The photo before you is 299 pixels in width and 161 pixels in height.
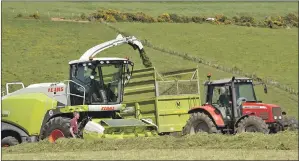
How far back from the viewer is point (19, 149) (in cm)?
1656

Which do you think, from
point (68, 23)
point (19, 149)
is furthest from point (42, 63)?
point (19, 149)

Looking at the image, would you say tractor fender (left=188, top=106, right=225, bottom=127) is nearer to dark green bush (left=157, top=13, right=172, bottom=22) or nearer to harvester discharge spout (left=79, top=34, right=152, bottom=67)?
harvester discharge spout (left=79, top=34, right=152, bottom=67)

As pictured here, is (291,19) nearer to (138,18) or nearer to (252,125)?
(138,18)

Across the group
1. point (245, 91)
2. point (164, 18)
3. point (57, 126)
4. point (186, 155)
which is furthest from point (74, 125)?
point (164, 18)

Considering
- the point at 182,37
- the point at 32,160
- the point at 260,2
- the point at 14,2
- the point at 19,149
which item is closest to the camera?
the point at 32,160

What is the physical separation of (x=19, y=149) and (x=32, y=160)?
387cm

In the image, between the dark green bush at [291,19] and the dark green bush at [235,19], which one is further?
the dark green bush at [291,19]

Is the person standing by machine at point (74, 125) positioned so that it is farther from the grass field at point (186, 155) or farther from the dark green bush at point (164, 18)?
the dark green bush at point (164, 18)

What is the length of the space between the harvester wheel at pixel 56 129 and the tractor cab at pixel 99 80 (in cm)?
107

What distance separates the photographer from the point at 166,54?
5766 cm

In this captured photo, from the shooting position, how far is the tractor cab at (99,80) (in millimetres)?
19625

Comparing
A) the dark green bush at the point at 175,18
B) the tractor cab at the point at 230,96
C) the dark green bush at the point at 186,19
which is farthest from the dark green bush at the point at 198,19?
the tractor cab at the point at 230,96

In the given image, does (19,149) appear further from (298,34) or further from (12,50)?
(298,34)

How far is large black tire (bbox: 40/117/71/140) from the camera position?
18.6m
